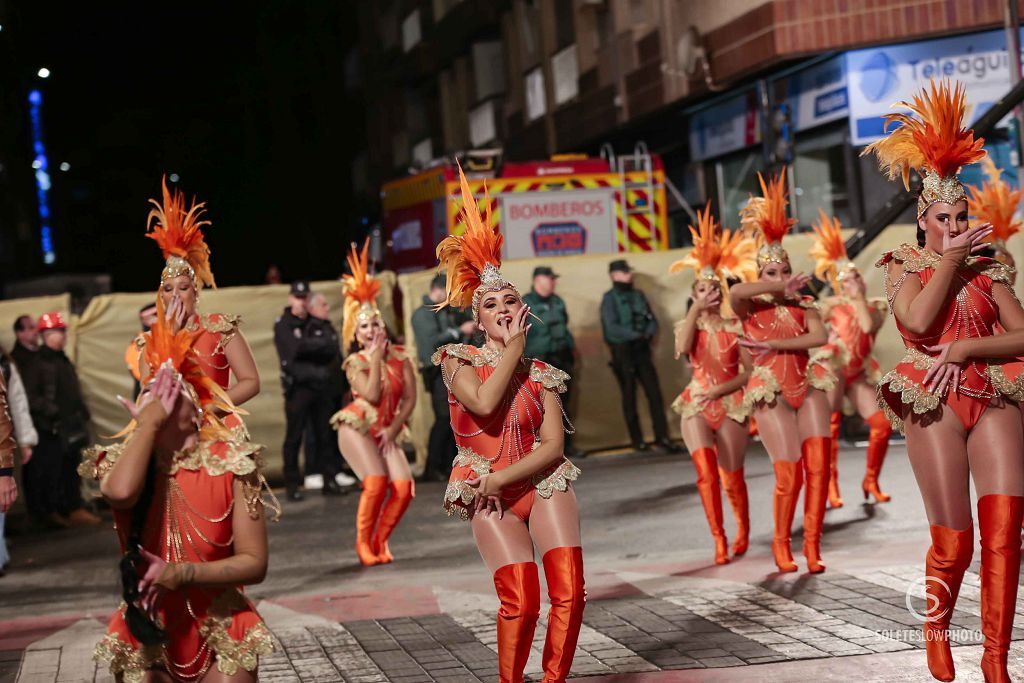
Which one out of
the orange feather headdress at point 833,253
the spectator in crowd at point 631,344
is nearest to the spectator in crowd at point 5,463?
the orange feather headdress at point 833,253

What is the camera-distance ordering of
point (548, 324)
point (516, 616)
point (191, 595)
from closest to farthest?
point (191, 595) → point (516, 616) → point (548, 324)

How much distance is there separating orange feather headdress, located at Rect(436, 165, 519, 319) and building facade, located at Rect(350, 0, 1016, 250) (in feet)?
43.0

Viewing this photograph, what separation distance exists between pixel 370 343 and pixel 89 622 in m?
3.20

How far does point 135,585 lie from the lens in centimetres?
424

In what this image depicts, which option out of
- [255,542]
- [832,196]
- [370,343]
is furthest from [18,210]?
[255,542]

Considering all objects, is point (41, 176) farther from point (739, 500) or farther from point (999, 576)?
point (999, 576)

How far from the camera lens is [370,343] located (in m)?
11.3

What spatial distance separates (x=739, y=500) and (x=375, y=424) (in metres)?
2.92

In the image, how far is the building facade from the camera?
19.8 metres

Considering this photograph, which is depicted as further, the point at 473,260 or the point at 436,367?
the point at 436,367

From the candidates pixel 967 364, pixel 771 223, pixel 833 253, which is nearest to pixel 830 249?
pixel 833 253

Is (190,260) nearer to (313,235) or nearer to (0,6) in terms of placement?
(0,6)

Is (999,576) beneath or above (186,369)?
beneath

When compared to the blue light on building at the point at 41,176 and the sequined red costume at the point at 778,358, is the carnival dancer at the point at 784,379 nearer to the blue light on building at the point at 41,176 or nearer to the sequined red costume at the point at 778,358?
the sequined red costume at the point at 778,358
